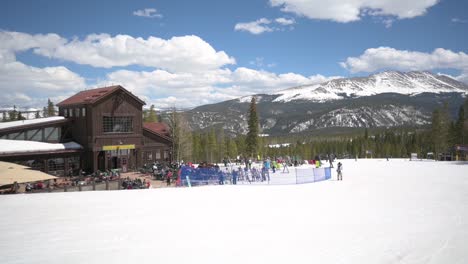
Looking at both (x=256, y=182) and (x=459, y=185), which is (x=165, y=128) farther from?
(x=459, y=185)

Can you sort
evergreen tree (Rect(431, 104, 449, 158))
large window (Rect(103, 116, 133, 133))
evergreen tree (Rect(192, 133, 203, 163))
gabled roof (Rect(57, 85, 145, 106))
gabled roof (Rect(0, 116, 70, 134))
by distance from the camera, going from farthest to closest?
evergreen tree (Rect(192, 133, 203, 163)), evergreen tree (Rect(431, 104, 449, 158)), large window (Rect(103, 116, 133, 133)), gabled roof (Rect(57, 85, 145, 106)), gabled roof (Rect(0, 116, 70, 134))

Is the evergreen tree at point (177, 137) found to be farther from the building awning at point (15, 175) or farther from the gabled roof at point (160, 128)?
the building awning at point (15, 175)

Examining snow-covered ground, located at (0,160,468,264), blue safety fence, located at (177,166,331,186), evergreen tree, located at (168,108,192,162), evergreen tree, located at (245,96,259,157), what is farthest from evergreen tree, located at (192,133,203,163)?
snow-covered ground, located at (0,160,468,264)

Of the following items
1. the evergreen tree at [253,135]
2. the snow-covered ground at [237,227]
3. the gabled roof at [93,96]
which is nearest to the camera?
the snow-covered ground at [237,227]

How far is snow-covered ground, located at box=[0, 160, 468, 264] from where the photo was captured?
1030cm

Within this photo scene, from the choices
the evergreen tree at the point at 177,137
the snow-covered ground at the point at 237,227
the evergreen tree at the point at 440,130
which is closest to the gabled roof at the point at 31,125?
the evergreen tree at the point at 177,137

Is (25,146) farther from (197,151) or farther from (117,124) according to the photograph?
(197,151)

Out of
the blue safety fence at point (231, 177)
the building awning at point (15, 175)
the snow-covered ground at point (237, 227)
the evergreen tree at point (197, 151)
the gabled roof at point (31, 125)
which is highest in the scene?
the gabled roof at point (31, 125)

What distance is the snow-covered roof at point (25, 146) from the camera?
32.7 m

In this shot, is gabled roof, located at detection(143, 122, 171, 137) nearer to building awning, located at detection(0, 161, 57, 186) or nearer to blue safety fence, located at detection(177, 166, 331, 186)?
blue safety fence, located at detection(177, 166, 331, 186)

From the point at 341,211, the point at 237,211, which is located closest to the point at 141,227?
the point at 237,211

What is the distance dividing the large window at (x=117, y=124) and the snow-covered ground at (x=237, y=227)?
19016 mm

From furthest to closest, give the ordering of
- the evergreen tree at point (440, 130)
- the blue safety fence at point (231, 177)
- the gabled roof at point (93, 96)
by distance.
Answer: the evergreen tree at point (440, 130), the gabled roof at point (93, 96), the blue safety fence at point (231, 177)

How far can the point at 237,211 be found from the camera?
16.3 metres
